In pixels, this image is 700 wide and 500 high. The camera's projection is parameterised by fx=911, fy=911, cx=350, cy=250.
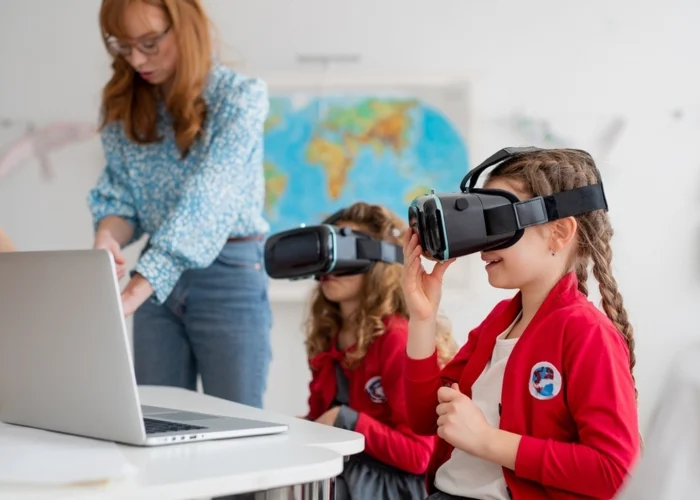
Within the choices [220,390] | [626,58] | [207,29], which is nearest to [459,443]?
[220,390]

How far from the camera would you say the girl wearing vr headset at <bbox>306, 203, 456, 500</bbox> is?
1.74 metres

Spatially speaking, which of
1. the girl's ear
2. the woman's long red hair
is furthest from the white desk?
the woman's long red hair

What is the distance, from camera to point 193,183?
6.41ft

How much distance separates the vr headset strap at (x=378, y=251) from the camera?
1.80 m

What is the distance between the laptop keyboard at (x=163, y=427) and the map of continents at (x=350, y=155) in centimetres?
222

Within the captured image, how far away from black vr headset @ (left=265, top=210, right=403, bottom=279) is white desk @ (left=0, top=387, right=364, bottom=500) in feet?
1.59

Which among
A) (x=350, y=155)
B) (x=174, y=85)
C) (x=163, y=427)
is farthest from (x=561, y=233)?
(x=350, y=155)

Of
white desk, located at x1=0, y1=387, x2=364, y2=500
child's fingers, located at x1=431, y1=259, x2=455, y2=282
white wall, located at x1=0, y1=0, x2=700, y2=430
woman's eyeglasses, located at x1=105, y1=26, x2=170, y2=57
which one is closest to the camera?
white desk, located at x1=0, y1=387, x2=364, y2=500

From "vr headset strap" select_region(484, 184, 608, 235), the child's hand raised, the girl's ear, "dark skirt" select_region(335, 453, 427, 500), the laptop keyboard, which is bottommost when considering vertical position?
"dark skirt" select_region(335, 453, 427, 500)

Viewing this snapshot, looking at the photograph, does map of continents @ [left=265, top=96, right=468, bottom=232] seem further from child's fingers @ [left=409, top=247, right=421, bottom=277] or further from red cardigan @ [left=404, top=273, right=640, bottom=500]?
red cardigan @ [left=404, top=273, right=640, bottom=500]

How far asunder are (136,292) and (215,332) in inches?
10.2

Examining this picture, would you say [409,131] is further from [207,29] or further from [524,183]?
[524,183]

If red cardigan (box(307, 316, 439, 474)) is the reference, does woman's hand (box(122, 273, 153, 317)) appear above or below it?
above

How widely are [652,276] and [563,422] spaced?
2370 mm
